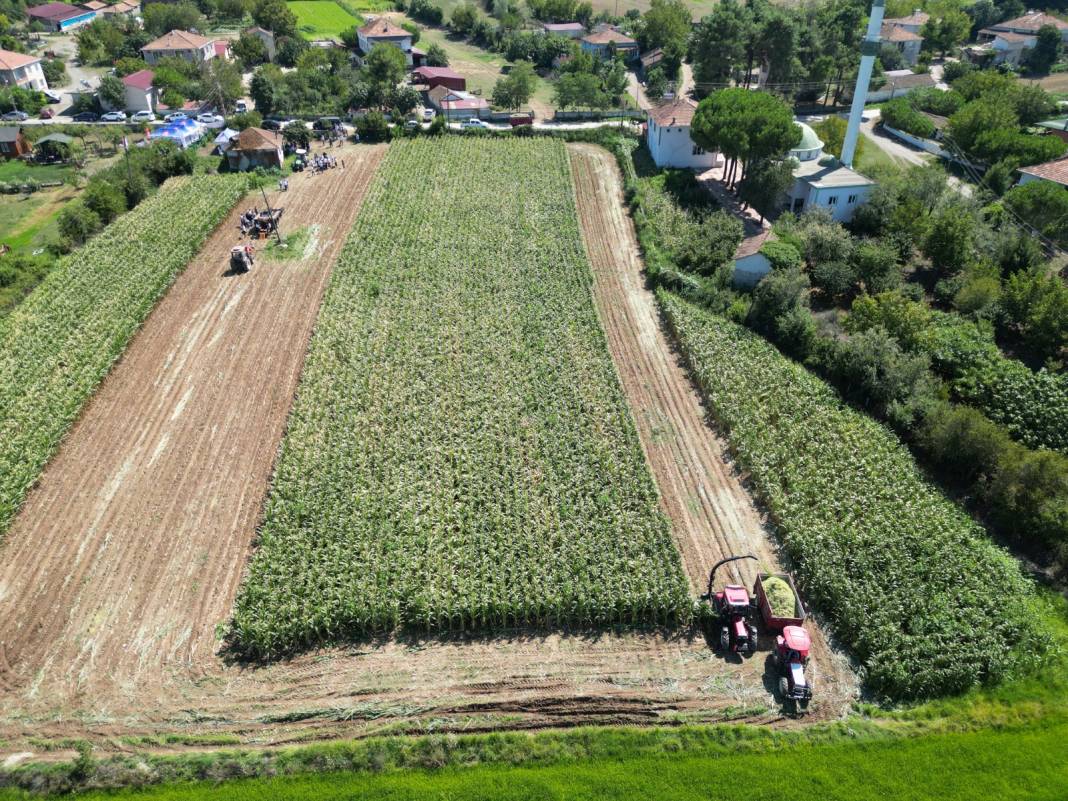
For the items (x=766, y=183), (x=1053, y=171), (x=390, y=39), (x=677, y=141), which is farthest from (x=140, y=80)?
(x=1053, y=171)

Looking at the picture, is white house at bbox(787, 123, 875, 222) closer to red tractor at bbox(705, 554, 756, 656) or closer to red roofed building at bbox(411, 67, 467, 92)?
red tractor at bbox(705, 554, 756, 656)

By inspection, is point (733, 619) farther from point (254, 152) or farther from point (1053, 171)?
point (254, 152)

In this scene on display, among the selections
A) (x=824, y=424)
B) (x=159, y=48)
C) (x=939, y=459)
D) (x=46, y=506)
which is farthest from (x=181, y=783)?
(x=159, y=48)

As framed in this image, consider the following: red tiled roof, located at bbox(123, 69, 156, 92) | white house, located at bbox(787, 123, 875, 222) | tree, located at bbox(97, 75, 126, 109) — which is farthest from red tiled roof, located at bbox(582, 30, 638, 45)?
tree, located at bbox(97, 75, 126, 109)

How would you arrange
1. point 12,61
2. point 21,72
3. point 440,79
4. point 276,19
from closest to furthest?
point 12,61
point 21,72
point 440,79
point 276,19

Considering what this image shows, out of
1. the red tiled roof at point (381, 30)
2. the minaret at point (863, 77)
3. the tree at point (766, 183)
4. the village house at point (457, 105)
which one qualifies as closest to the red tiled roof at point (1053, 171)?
the minaret at point (863, 77)
